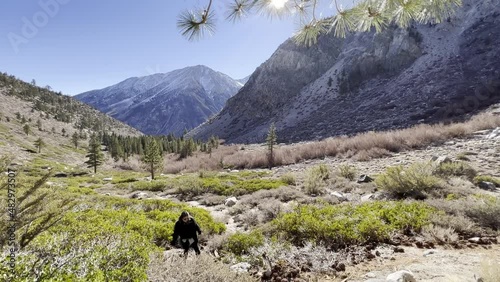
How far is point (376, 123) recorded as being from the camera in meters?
47.2

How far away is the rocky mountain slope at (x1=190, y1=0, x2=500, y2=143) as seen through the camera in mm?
46344

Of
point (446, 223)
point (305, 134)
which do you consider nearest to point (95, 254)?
point (446, 223)

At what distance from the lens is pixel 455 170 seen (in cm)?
1220

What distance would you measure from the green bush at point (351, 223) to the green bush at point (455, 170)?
569 cm

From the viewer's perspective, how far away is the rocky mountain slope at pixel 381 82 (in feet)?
152

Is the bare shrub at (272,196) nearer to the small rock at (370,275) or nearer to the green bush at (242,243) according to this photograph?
the green bush at (242,243)

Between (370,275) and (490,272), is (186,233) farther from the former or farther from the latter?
(490,272)

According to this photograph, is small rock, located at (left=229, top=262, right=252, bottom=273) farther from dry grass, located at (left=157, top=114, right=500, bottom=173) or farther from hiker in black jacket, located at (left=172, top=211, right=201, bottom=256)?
dry grass, located at (left=157, top=114, right=500, bottom=173)

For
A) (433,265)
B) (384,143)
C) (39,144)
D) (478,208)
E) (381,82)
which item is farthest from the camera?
(381,82)

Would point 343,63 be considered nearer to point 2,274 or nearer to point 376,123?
point 376,123

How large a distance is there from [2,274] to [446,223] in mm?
8556

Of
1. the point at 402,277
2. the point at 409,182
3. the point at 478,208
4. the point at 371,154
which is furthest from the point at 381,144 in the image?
the point at 402,277

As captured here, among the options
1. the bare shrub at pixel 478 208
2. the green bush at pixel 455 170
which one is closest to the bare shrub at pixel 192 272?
the bare shrub at pixel 478 208

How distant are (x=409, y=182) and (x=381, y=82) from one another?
6592 cm
